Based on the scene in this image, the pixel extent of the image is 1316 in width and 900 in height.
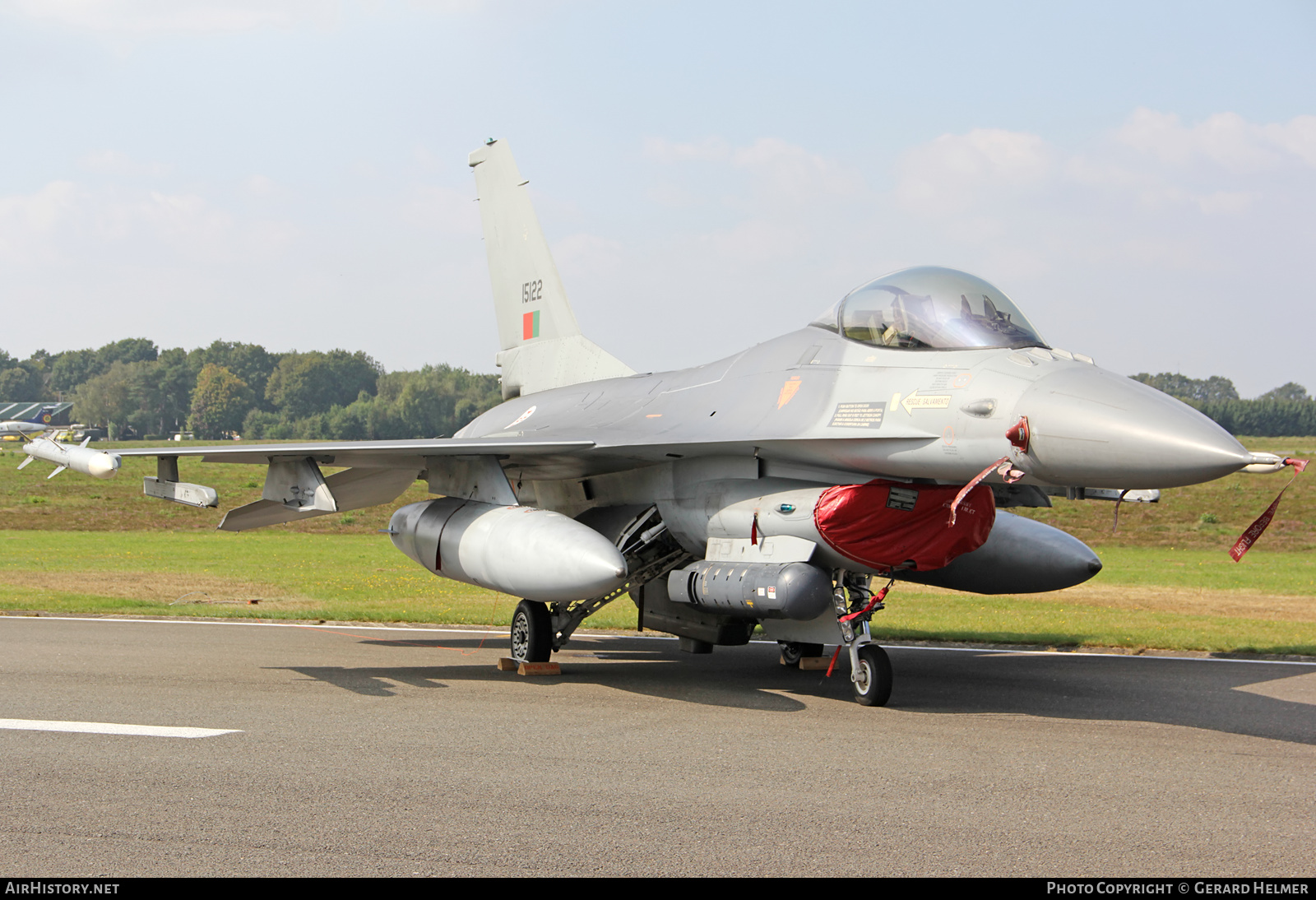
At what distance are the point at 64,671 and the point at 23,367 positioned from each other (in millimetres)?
197465

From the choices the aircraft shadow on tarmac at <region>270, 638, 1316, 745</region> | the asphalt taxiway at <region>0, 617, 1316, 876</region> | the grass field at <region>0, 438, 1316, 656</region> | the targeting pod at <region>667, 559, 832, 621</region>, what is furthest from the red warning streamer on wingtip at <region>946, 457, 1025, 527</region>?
the grass field at <region>0, 438, 1316, 656</region>

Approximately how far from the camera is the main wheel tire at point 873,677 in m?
9.02

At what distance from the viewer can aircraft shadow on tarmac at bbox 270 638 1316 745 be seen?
9.00m

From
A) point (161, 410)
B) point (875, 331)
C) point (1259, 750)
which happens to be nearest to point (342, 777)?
point (875, 331)

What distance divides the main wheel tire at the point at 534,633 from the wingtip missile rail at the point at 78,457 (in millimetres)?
4089

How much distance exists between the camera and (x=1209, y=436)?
22.8ft

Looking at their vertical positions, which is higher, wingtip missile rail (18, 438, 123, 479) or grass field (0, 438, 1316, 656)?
wingtip missile rail (18, 438, 123, 479)

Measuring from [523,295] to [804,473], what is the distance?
7.06 m

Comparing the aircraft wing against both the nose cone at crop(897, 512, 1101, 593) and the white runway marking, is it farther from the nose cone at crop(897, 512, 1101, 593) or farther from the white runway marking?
the nose cone at crop(897, 512, 1101, 593)

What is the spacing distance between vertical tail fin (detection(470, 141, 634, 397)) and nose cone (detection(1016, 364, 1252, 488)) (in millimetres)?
7436

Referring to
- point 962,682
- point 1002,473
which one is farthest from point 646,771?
point 962,682

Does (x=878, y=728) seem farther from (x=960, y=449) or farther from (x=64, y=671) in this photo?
(x=64, y=671)

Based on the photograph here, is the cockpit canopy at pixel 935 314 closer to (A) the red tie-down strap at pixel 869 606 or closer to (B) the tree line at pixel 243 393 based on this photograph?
(A) the red tie-down strap at pixel 869 606

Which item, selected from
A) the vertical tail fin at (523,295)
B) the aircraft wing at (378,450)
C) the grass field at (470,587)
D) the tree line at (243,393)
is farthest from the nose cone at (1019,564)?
the tree line at (243,393)
